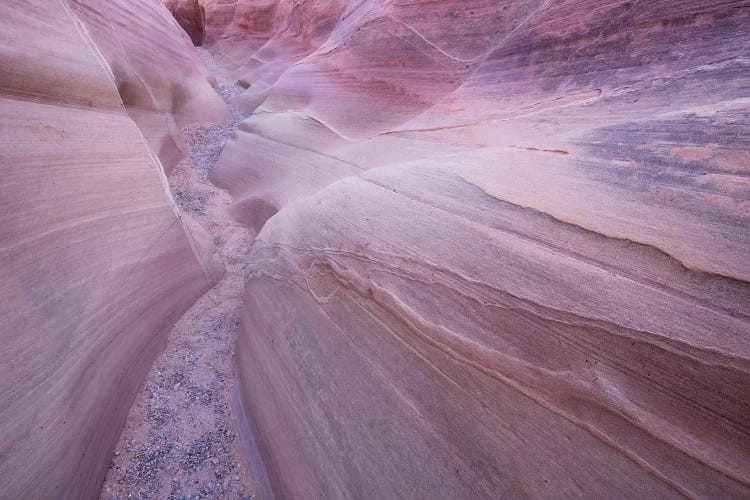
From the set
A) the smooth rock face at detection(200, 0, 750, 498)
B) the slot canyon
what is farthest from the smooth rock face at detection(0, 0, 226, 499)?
the smooth rock face at detection(200, 0, 750, 498)

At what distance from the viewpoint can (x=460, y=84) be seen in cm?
354

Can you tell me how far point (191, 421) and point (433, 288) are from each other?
2.02 m

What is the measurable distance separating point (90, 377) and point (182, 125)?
5.20 m

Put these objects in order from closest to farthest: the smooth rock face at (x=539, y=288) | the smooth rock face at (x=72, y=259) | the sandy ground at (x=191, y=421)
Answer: the smooth rock face at (x=539, y=288) < the smooth rock face at (x=72, y=259) < the sandy ground at (x=191, y=421)

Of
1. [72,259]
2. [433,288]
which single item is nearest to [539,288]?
[433,288]

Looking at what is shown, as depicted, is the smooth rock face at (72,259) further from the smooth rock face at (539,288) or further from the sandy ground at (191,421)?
the smooth rock face at (539,288)

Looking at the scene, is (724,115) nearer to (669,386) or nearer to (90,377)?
(669,386)

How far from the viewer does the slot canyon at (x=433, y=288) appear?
118 centimetres

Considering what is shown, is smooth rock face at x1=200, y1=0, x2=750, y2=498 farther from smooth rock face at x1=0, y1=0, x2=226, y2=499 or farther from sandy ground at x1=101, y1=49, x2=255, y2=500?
smooth rock face at x1=0, y1=0, x2=226, y2=499

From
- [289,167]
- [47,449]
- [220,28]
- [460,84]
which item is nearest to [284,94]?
[289,167]

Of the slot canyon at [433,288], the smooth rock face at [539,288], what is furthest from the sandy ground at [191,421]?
the smooth rock face at [539,288]

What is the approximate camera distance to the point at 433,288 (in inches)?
65.4

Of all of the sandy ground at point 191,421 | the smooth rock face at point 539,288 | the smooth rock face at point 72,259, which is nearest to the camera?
the smooth rock face at point 539,288

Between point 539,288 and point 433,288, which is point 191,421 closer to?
point 433,288
